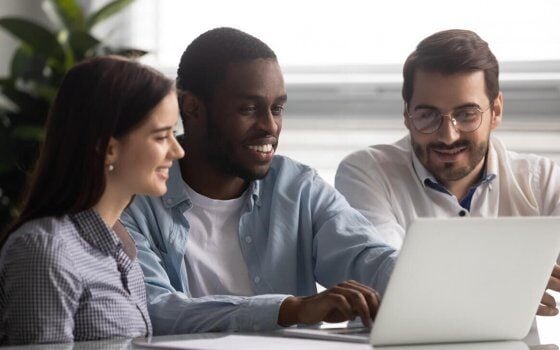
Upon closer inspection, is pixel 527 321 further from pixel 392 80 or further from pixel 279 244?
pixel 392 80

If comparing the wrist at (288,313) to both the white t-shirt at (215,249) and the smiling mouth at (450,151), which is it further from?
the smiling mouth at (450,151)

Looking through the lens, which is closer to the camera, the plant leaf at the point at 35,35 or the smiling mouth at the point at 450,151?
the smiling mouth at the point at 450,151

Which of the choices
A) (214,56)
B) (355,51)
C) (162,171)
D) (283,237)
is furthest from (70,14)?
(162,171)

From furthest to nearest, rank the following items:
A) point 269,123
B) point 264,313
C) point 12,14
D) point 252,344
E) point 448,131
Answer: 1. point 12,14
2. point 448,131
3. point 269,123
4. point 264,313
5. point 252,344

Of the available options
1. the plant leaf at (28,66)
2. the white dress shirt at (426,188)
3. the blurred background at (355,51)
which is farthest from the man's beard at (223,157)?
the plant leaf at (28,66)

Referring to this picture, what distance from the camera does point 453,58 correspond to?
2.53m

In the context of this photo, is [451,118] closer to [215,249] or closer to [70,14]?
[215,249]

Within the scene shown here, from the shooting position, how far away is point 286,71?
12.6 ft

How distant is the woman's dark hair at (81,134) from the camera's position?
161cm

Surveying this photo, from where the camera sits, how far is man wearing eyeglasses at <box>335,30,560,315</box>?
2.48 m

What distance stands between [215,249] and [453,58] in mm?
795

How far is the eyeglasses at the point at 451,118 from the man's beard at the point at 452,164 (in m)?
0.04

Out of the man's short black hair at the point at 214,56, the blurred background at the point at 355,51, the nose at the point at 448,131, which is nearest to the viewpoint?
the man's short black hair at the point at 214,56

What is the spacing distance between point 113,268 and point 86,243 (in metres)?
0.07
